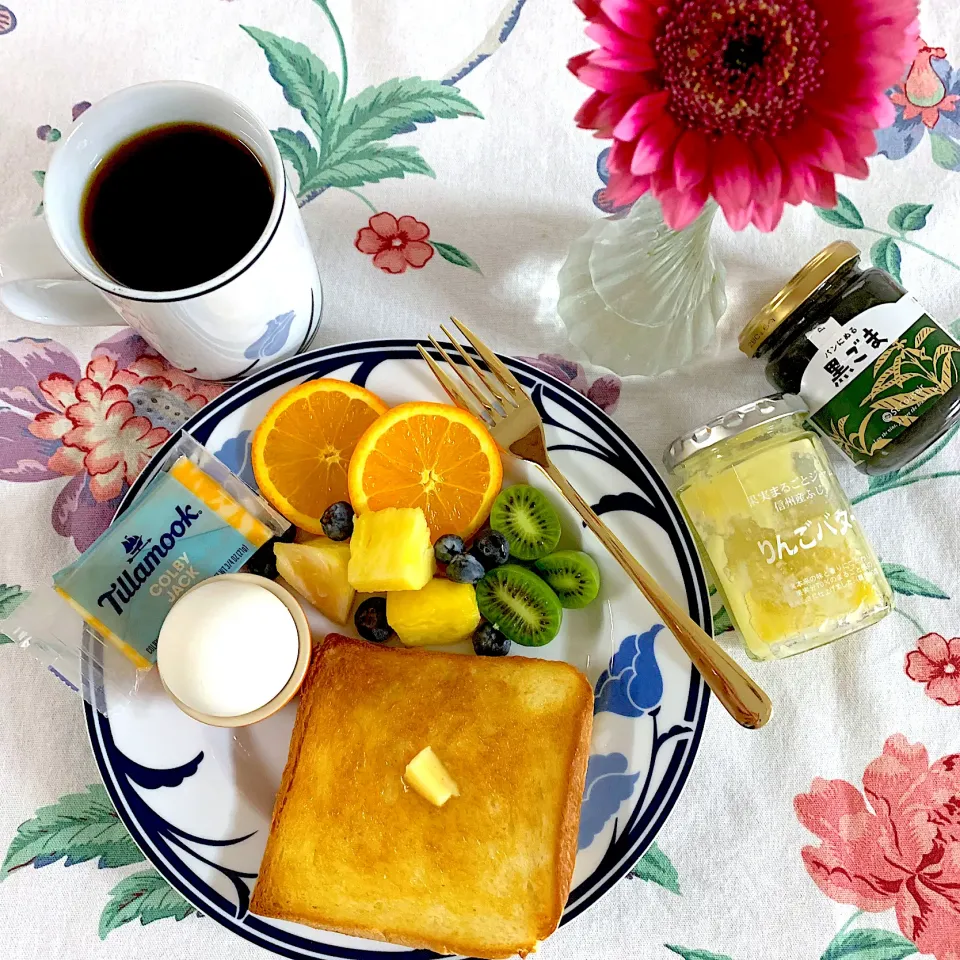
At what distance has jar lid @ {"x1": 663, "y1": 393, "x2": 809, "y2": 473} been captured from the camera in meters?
1.04

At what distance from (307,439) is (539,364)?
0.35 metres

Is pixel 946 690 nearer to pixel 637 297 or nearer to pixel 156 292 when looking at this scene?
pixel 637 297

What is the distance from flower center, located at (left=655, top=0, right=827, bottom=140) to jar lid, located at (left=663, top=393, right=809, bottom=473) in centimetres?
44

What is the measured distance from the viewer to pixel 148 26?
1202mm

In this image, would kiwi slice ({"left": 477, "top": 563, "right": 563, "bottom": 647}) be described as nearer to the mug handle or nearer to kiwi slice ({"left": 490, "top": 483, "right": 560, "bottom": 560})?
kiwi slice ({"left": 490, "top": 483, "right": 560, "bottom": 560})

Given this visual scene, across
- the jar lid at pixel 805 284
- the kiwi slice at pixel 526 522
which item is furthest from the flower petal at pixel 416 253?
the jar lid at pixel 805 284

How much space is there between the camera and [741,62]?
2.09 ft

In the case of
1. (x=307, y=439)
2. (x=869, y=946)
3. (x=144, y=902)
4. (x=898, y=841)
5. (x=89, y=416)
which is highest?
(x=307, y=439)

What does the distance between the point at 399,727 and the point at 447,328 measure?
55 cm

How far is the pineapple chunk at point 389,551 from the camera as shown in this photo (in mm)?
967

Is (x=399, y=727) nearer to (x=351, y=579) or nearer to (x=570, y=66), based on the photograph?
(x=351, y=579)

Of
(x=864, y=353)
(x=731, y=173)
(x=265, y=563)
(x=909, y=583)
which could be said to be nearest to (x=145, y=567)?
(x=265, y=563)

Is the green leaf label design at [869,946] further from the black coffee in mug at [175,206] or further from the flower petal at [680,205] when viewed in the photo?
the black coffee in mug at [175,206]

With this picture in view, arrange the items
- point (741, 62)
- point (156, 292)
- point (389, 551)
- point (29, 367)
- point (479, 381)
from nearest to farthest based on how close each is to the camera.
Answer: point (741, 62)
point (156, 292)
point (389, 551)
point (479, 381)
point (29, 367)
